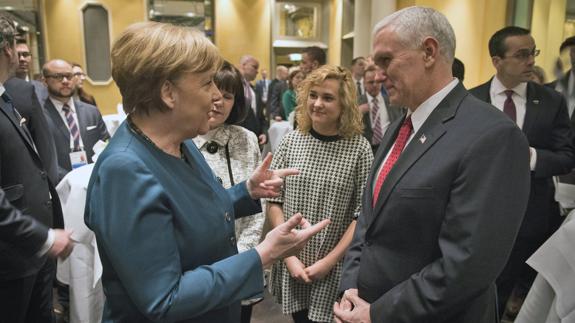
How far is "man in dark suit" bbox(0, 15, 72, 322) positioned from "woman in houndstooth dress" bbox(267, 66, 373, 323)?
99 centimetres

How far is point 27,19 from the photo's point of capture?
848 centimetres

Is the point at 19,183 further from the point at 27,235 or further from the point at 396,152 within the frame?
the point at 396,152

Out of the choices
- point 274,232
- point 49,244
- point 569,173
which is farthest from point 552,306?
point 49,244

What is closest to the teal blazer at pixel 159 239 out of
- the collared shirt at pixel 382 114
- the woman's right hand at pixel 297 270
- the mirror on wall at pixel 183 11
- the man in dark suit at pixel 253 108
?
the woman's right hand at pixel 297 270

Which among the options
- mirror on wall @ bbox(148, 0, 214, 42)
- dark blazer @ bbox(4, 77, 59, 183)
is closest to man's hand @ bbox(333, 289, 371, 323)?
dark blazer @ bbox(4, 77, 59, 183)

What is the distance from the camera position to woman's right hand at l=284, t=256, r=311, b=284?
1866 mm

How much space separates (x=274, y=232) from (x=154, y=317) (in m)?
0.35

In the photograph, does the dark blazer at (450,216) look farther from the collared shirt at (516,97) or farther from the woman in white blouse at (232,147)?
the collared shirt at (516,97)

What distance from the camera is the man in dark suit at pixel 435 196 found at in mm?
1076

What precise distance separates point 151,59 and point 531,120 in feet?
7.16

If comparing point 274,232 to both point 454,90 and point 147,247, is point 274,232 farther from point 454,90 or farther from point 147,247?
point 454,90

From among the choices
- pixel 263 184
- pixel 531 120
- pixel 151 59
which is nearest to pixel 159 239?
pixel 151 59

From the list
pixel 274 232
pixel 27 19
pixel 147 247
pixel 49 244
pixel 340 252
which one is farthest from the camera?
pixel 27 19

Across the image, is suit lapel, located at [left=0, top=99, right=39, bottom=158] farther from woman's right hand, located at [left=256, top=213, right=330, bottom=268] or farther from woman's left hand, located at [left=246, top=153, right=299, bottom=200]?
woman's right hand, located at [left=256, top=213, right=330, bottom=268]
